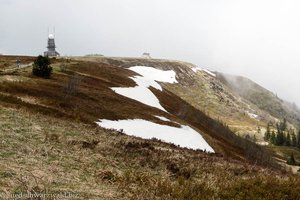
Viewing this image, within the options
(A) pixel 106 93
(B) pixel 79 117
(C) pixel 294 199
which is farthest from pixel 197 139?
(C) pixel 294 199

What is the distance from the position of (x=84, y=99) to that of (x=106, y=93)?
863 cm

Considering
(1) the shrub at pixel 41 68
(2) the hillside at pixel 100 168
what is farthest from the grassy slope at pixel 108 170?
(1) the shrub at pixel 41 68

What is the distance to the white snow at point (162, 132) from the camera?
1689 inches

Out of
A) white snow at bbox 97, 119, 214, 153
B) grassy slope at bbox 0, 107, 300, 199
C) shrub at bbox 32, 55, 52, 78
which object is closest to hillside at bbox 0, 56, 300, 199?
grassy slope at bbox 0, 107, 300, 199

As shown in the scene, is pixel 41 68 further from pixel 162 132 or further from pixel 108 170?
pixel 108 170

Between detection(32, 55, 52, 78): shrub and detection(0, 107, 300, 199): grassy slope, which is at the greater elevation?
detection(32, 55, 52, 78): shrub

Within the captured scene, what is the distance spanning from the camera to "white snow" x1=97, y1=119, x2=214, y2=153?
42.9m

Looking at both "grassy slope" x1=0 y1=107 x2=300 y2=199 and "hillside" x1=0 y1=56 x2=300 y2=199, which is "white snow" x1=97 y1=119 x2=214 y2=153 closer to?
"hillside" x1=0 y1=56 x2=300 y2=199

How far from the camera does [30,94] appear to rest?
41.8 meters

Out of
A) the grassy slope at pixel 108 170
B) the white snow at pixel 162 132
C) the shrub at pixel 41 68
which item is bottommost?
the white snow at pixel 162 132

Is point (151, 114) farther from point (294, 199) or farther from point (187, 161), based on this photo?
point (294, 199)

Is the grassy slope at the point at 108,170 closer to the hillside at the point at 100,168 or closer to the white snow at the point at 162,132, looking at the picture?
the hillside at the point at 100,168

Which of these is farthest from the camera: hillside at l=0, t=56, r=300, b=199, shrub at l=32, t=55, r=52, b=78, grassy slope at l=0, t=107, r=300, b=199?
shrub at l=32, t=55, r=52, b=78

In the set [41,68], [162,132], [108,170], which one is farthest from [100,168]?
[41,68]
